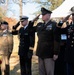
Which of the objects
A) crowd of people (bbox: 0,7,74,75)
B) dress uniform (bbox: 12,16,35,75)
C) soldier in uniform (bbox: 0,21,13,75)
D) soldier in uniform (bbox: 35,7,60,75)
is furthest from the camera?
soldier in uniform (bbox: 0,21,13,75)

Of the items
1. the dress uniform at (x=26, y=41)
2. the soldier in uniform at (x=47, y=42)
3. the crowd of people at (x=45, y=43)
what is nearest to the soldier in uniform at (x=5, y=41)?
the crowd of people at (x=45, y=43)

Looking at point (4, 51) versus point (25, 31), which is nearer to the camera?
point (25, 31)

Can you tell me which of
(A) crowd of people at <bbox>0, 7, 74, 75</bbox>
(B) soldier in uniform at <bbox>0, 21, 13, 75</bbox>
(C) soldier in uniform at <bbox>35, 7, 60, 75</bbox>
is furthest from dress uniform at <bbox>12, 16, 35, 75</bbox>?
(C) soldier in uniform at <bbox>35, 7, 60, 75</bbox>

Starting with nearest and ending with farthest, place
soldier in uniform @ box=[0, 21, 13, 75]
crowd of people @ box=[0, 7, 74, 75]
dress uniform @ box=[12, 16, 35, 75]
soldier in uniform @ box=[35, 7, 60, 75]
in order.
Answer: crowd of people @ box=[0, 7, 74, 75] → soldier in uniform @ box=[35, 7, 60, 75] → dress uniform @ box=[12, 16, 35, 75] → soldier in uniform @ box=[0, 21, 13, 75]

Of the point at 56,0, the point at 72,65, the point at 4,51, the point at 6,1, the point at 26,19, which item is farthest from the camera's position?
the point at 6,1

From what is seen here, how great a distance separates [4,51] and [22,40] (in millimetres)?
754

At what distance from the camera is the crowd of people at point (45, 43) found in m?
6.21

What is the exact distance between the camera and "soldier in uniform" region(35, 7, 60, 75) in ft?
21.1

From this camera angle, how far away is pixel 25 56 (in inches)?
310

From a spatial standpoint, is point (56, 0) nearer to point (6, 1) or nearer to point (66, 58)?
point (6, 1)

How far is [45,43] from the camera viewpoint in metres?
6.54

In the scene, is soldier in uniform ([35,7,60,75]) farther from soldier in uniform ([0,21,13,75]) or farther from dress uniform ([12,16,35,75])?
soldier in uniform ([0,21,13,75])

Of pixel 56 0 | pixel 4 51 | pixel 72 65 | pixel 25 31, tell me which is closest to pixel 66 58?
pixel 72 65

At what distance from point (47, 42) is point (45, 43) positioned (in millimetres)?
51
